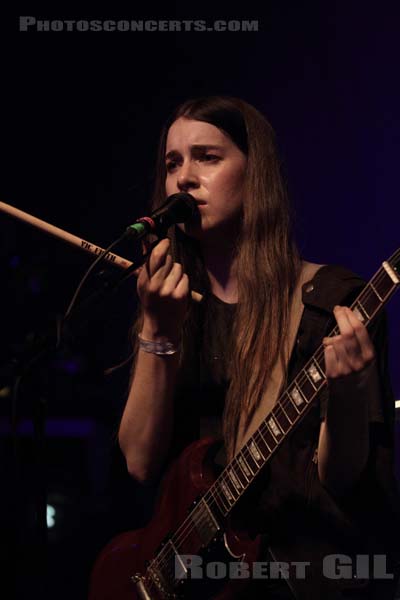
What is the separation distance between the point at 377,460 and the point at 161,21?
80.7 inches

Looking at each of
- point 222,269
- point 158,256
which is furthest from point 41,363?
point 222,269

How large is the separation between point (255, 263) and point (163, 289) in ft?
1.08

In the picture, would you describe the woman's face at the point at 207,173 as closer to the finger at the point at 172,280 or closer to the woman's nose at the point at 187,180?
the woman's nose at the point at 187,180

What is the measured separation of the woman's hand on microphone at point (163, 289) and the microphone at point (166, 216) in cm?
5

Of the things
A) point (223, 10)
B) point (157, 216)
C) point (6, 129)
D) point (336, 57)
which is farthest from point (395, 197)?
point (6, 129)

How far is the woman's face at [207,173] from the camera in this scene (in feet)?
5.85

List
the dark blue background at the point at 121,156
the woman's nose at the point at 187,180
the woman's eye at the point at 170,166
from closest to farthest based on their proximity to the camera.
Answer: the woman's nose at the point at 187,180 → the woman's eye at the point at 170,166 → the dark blue background at the point at 121,156

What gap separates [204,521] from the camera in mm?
1601

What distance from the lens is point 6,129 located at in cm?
312

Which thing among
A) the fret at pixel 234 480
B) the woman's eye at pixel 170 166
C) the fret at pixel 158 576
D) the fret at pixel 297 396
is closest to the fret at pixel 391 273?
the fret at pixel 297 396

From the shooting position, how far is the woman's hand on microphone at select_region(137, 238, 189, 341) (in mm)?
1578

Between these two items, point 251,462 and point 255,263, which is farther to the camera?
point 255,263

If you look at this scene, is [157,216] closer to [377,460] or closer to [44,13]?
[377,460]

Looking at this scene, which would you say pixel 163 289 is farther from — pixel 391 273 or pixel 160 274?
pixel 391 273
